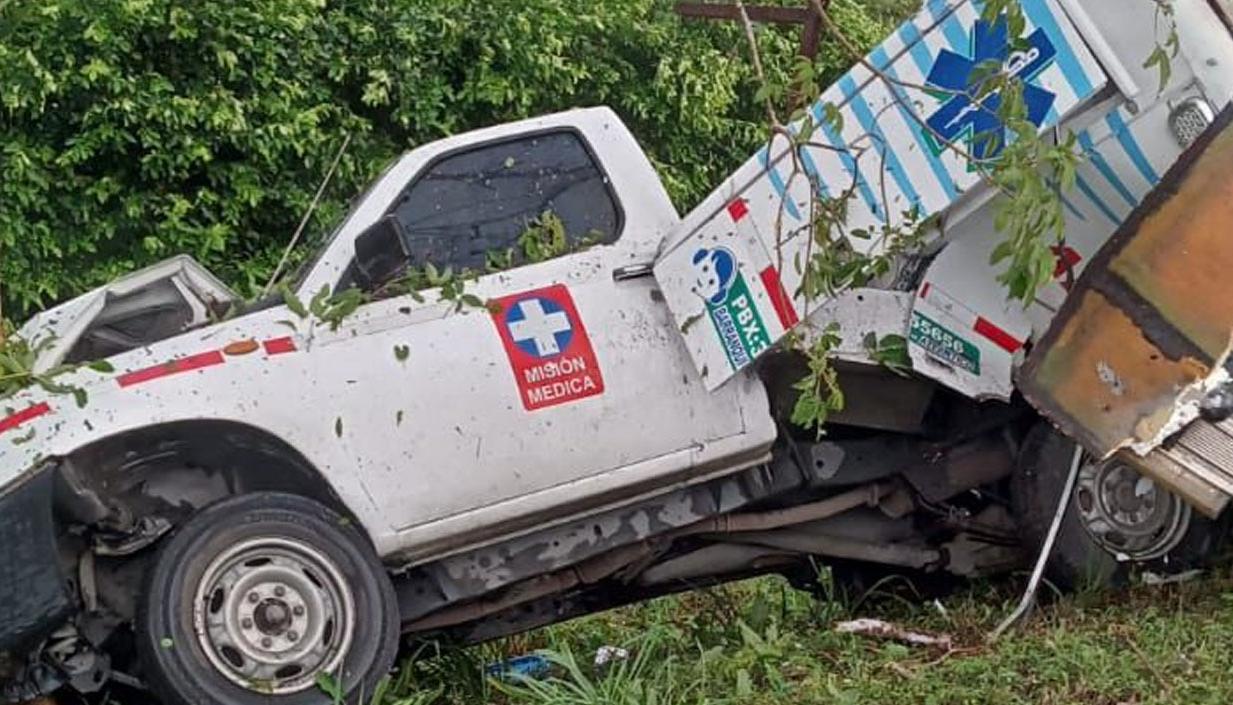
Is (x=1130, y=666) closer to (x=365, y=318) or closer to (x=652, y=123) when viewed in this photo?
(x=365, y=318)

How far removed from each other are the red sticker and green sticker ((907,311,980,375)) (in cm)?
117

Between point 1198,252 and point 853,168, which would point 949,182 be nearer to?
point 853,168

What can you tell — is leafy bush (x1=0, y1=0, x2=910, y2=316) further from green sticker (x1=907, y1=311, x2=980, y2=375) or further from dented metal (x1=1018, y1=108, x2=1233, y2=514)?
dented metal (x1=1018, y1=108, x2=1233, y2=514)

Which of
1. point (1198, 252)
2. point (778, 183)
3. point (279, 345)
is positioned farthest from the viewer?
point (778, 183)

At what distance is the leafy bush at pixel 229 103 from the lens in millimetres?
9961

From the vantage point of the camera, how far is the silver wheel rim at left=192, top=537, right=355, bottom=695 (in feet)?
17.8

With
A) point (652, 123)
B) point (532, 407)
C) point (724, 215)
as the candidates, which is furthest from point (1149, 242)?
point (652, 123)

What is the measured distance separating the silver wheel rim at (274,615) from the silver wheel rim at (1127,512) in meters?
2.70

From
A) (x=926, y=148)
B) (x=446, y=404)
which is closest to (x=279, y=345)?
(x=446, y=404)

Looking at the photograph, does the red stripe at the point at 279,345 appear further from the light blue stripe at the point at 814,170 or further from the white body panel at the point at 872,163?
the light blue stripe at the point at 814,170

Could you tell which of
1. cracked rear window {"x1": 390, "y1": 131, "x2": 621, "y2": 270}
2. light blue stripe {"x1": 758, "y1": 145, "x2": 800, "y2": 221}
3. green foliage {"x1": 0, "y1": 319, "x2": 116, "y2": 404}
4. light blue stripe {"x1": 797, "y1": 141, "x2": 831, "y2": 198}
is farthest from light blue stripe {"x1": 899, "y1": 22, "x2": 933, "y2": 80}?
green foliage {"x1": 0, "y1": 319, "x2": 116, "y2": 404}

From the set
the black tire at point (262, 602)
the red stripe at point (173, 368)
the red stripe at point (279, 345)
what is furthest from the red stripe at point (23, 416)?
the red stripe at point (279, 345)

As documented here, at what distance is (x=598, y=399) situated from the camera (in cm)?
603

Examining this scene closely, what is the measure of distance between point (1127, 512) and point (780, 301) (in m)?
1.54
